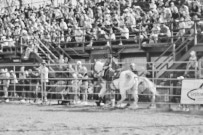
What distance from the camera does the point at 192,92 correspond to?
622 inches

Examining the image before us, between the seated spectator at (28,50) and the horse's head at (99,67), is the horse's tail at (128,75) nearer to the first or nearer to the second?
the horse's head at (99,67)

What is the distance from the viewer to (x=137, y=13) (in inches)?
930

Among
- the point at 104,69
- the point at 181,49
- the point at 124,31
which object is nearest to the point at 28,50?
the point at 124,31

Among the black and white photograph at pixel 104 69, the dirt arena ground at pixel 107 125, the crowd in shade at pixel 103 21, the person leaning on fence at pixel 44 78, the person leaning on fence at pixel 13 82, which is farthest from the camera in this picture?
the crowd in shade at pixel 103 21

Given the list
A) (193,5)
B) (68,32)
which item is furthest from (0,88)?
(193,5)

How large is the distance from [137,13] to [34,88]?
6797 millimetres

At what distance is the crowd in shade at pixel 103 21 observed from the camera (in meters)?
21.6

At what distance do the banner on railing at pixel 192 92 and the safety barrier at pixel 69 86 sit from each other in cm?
41

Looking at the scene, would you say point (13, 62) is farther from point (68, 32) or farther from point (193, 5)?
point (193, 5)

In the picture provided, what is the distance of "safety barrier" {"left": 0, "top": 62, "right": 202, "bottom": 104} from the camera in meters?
16.9

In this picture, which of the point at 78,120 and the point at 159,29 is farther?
the point at 159,29

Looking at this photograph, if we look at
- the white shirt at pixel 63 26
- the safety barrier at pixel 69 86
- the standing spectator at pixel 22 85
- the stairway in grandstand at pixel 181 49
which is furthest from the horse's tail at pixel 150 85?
the white shirt at pixel 63 26

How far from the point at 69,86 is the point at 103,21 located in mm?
6441

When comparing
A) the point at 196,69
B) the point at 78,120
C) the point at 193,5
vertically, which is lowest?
the point at 78,120
